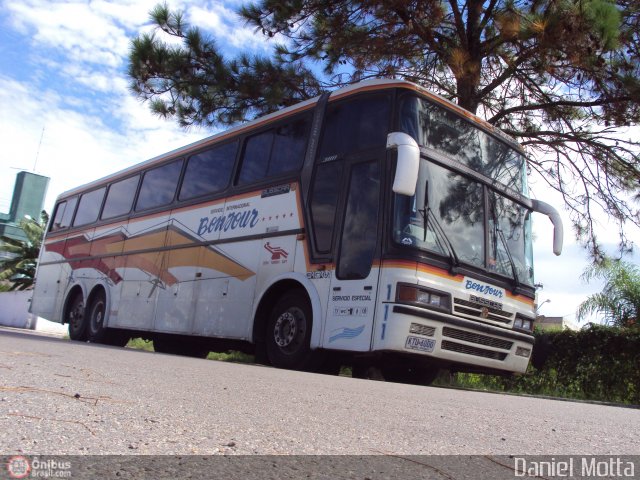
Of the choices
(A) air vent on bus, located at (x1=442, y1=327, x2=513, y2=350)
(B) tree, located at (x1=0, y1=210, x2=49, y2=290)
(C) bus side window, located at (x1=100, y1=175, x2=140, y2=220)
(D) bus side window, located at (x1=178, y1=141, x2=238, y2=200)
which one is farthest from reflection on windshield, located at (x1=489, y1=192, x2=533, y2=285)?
(B) tree, located at (x1=0, y1=210, x2=49, y2=290)

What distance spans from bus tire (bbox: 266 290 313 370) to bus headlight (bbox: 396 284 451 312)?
56.2 inches

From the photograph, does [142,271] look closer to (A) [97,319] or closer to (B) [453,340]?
(A) [97,319]

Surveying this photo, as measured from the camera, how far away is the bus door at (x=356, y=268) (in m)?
6.58

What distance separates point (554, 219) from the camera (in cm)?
866

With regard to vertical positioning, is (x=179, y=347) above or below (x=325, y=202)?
below

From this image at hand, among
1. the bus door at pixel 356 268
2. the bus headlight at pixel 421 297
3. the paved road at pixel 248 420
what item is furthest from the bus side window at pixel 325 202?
the paved road at pixel 248 420

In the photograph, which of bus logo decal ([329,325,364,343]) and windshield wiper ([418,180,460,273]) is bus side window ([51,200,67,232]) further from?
windshield wiper ([418,180,460,273])

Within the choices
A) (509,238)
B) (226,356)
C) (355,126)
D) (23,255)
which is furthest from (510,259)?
(23,255)

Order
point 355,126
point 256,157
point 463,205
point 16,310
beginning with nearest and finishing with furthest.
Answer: point 463,205
point 355,126
point 256,157
point 16,310

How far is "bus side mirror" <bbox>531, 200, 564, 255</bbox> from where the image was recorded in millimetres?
8641

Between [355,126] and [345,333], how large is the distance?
259 cm

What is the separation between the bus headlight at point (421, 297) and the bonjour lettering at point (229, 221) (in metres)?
2.95

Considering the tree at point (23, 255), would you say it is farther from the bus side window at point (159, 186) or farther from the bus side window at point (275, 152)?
the bus side window at point (275, 152)

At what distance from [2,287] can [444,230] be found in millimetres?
34207
